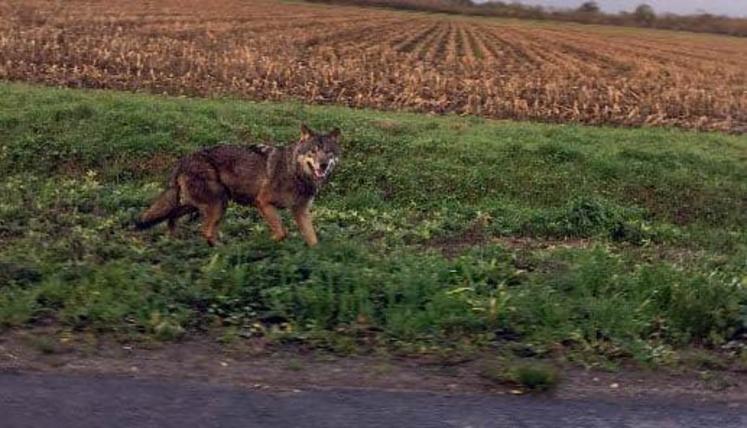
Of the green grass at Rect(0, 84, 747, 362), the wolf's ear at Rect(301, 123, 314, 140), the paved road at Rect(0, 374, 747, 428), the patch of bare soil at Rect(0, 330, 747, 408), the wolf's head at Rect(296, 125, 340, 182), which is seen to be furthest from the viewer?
the wolf's ear at Rect(301, 123, 314, 140)

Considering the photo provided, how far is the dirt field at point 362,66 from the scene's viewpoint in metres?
21.3

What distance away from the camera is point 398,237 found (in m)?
9.74

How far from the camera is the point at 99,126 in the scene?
559 inches

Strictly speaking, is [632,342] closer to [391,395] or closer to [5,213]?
[391,395]

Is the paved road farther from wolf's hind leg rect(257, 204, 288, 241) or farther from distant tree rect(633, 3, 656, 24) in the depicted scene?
distant tree rect(633, 3, 656, 24)

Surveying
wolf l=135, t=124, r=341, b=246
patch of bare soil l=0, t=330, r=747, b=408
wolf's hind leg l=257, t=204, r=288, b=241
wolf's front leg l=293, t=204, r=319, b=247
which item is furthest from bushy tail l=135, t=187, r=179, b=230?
patch of bare soil l=0, t=330, r=747, b=408

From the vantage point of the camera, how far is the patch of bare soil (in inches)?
222

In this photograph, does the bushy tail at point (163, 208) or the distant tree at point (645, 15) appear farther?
the distant tree at point (645, 15)

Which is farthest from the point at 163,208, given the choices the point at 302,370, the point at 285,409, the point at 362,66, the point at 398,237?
the point at 362,66

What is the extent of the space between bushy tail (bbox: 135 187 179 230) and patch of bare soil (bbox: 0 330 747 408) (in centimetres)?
274

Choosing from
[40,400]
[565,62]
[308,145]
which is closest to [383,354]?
[40,400]

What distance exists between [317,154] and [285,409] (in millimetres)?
3744

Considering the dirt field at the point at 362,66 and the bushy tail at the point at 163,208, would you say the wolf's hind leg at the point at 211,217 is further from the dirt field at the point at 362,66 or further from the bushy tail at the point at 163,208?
the dirt field at the point at 362,66

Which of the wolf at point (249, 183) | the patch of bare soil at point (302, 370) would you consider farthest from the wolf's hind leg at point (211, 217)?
the patch of bare soil at point (302, 370)
